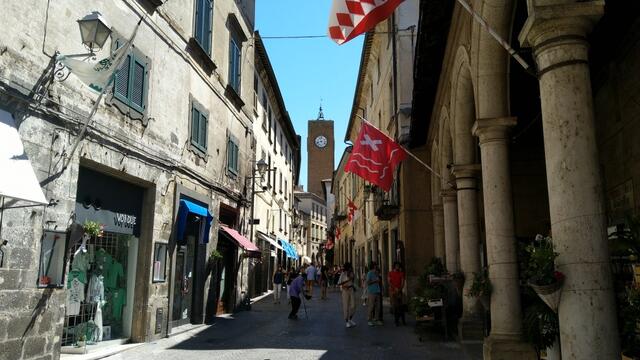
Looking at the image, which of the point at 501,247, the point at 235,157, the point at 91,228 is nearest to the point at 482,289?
the point at 501,247

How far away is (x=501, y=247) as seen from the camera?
7609mm

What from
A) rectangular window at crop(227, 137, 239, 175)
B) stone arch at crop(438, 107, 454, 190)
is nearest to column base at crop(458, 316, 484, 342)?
stone arch at crop(438, 107, 454, 190)

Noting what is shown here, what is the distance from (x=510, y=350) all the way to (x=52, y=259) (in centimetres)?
695

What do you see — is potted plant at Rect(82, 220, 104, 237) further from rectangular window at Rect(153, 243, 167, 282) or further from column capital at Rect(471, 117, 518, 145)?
column capital at Rect(471, 117, 518, 145)

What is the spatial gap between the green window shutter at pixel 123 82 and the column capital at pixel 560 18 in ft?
25.3

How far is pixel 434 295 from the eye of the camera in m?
11.5

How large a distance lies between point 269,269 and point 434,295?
20.5 metres

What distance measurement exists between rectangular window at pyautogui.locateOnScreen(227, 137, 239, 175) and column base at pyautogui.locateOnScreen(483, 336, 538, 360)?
39.5 feet

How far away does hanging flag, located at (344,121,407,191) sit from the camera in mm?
14164

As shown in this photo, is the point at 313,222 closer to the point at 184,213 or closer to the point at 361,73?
the point at 361,73

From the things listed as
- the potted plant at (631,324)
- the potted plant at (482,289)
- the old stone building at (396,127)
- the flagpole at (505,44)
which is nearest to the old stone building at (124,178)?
the old stone building at (396,127)

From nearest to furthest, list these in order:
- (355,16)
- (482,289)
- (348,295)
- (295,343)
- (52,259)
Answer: (355,16) < (482,289) < (52,259) < (295,343) < (348,295)

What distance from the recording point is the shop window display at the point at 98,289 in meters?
9.34

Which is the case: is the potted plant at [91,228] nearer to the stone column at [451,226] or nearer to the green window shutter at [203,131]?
the green window shutter at [203,131]
